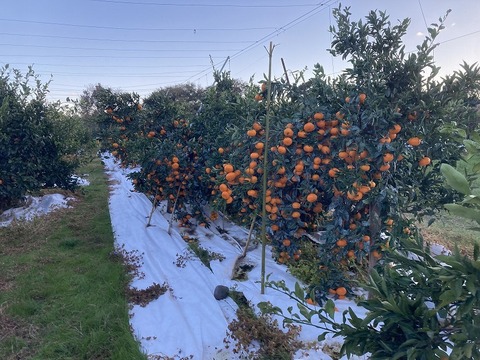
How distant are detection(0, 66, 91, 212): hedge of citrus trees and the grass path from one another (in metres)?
0.86

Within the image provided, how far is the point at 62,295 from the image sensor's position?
3785mm

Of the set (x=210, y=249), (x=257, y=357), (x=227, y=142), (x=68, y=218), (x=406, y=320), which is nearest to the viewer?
(x=406, y=320)

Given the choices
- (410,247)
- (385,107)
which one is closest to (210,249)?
(385,107)

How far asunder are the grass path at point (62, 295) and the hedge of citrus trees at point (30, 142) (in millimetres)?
865

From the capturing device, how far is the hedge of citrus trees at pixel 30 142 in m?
5.59

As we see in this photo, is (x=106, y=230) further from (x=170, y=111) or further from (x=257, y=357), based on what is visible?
(x=257, y=357)

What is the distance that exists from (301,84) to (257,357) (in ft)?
8.47

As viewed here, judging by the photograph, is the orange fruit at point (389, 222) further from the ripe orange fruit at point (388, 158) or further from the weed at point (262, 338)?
the weed at point (262, 338)

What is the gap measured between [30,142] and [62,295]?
3.08 m

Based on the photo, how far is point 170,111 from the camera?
18.2 feet

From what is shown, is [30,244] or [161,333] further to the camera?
[30,244]

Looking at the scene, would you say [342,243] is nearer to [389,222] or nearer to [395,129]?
[389,222]

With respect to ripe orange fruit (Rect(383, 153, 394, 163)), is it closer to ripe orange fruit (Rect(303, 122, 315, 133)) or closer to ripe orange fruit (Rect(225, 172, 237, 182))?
ripe orange fruit (Rect(303, 122, 315, 133))

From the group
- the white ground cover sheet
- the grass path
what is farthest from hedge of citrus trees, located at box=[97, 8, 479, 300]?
the grass path
